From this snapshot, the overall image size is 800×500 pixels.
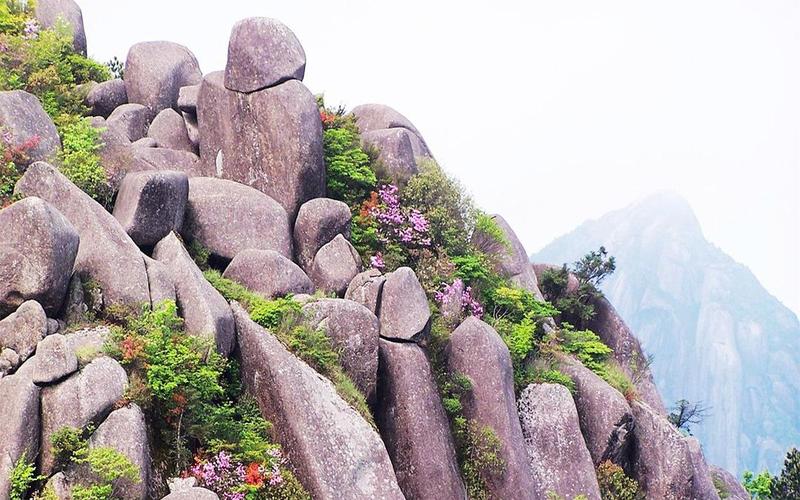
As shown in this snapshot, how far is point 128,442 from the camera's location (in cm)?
1631

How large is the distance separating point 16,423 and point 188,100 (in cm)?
1954

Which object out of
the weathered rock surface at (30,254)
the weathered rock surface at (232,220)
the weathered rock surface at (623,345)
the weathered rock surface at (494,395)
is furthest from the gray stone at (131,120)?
the weathered rock surface at (623,345)

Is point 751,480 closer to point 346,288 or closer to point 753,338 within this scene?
point 346,288

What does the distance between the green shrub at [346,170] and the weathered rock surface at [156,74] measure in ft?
27.1

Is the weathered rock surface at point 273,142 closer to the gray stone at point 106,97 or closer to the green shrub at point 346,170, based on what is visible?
the green shrub at point 346,170

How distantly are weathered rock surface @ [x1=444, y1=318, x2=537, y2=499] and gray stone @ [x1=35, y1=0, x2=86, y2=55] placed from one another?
836 inches

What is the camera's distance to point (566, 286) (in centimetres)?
3434

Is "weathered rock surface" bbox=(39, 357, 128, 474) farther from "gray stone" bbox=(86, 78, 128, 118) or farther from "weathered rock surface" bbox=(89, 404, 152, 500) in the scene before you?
"gray stone" bbox=(86, 78, 128, 118)

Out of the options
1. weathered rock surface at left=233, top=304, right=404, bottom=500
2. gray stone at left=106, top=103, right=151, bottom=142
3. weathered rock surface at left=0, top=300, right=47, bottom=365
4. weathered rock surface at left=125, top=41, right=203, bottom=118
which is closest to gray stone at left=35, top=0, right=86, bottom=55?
weathered rock surface at left=125, top=41, right=203, bottom=118

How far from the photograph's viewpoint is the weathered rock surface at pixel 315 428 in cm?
1906

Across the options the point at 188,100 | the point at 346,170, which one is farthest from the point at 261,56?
the point at 188,100

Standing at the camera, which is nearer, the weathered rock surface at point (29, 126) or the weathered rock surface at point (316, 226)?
the weathered rock surface at point (29, 126)

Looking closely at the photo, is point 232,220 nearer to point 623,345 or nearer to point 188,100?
point 188,100

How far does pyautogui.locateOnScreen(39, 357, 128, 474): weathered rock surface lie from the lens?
1606 centimetres
